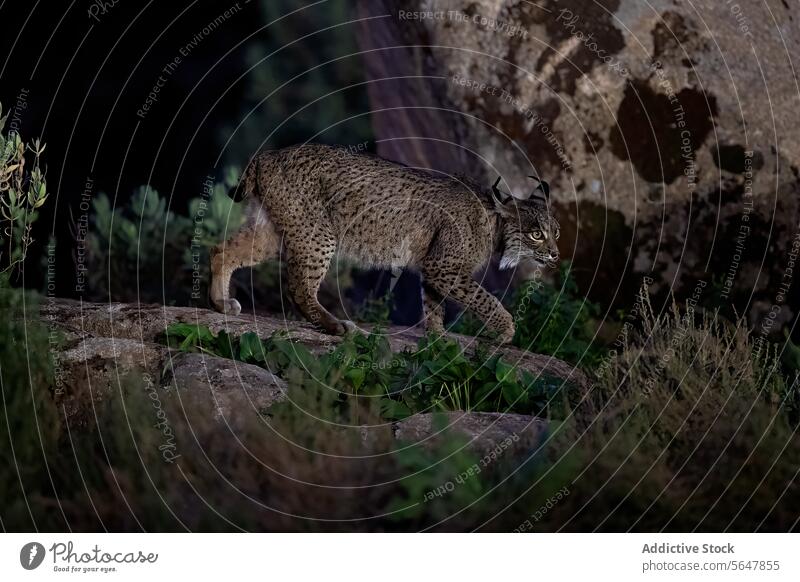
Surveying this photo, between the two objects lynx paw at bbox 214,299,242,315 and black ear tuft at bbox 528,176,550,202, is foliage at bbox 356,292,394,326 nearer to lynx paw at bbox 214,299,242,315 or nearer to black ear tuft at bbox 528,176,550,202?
lynx paw at bbox 214,299,242,315

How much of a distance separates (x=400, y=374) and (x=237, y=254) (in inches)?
104

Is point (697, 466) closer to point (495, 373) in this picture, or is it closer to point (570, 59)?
point (495, 373)

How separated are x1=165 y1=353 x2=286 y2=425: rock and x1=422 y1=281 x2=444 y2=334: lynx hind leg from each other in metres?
2.59

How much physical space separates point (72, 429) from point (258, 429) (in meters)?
1.37

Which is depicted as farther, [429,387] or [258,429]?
[429,387]

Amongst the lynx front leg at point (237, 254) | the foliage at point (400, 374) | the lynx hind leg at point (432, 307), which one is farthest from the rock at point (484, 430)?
the lynx front leg at point (237, 254)

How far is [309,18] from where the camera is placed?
15.6 metres

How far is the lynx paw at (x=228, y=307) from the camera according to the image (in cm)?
1033

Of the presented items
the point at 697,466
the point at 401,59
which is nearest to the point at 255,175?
the point at 401,59

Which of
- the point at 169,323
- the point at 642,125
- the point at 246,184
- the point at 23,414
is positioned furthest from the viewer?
the point at 642,125

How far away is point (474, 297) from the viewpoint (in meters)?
10.1

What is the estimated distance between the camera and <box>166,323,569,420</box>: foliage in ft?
26.4
